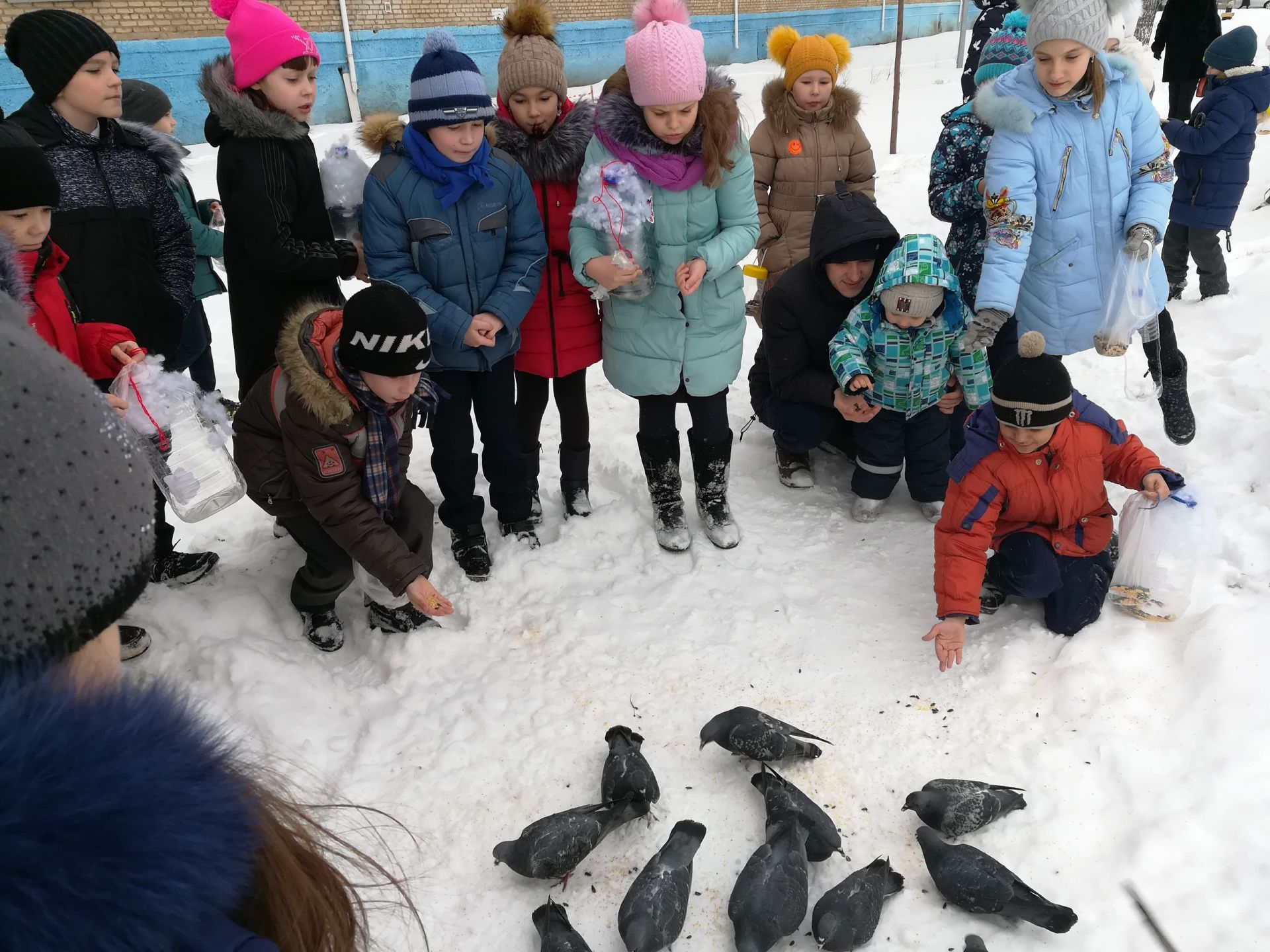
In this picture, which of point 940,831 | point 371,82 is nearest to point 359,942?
point 940,831

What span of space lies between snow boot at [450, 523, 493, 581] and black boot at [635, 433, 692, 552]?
0.75 metres

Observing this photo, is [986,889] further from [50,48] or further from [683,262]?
[50,48]

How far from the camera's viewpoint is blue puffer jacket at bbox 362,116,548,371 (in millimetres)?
3119

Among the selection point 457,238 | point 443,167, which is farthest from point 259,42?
point 457,238

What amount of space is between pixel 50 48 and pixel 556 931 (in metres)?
3.17

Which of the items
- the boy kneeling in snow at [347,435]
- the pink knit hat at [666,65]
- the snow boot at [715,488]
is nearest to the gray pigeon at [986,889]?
the boy kneeling in snow at [347,435]

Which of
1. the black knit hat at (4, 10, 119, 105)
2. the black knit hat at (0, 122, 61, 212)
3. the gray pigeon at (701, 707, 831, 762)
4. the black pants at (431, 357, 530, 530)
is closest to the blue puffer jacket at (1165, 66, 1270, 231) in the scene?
the black pants at (431, 357, 530, 530)

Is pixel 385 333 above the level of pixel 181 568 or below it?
above

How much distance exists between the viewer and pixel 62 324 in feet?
8.89

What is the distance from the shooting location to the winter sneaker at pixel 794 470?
13.8ft

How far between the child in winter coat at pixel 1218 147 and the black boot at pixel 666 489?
375 centimetres

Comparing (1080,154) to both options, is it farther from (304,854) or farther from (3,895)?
(3,895)

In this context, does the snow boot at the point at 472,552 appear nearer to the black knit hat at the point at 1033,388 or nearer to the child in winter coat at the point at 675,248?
the child in winter coat at the point at 675,248

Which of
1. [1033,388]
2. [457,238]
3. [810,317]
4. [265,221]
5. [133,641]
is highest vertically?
[265,221]
